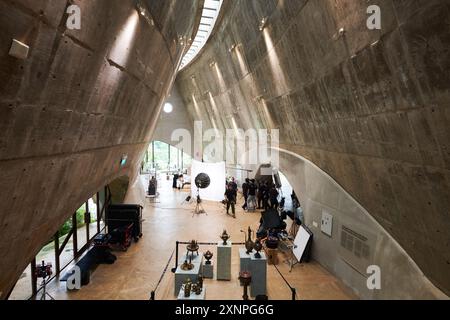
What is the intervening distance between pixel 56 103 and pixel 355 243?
680 cm

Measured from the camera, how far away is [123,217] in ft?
38.4

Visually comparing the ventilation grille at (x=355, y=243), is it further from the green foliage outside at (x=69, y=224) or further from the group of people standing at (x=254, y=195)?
the green foliage outside at (x=69, y=224)

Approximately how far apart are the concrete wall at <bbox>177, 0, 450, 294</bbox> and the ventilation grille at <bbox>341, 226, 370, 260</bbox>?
1.95 ft

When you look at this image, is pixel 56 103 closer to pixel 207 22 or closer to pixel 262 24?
pixel 262 24

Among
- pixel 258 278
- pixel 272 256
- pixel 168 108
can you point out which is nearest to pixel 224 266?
pixel 258 278

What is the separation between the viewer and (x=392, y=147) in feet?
16.4

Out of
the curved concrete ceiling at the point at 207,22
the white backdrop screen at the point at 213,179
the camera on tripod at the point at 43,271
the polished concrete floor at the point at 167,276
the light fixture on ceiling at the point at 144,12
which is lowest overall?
the polished concrete floor at the point at 167,276

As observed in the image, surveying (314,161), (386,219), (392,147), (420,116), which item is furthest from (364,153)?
(314,161)

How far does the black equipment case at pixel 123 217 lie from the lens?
454 inches

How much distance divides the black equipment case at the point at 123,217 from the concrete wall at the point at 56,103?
5.42m

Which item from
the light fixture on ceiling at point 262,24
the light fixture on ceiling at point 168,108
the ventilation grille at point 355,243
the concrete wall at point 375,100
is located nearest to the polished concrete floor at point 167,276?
the ventilation grille at point 355,243
